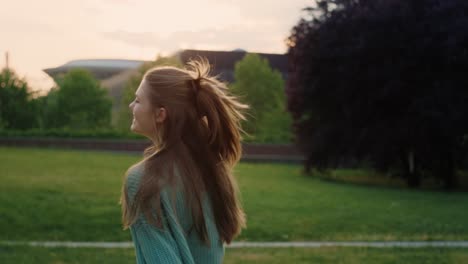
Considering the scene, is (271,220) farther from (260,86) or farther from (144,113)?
(260,86)

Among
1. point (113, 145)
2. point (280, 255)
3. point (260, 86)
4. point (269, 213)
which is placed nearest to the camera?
point (280, 255)

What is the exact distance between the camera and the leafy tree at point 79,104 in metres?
56.0

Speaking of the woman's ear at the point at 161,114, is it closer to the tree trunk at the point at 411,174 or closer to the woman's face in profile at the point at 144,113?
the woman's face in profile at the point at 144,113

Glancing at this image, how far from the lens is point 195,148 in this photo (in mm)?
2473

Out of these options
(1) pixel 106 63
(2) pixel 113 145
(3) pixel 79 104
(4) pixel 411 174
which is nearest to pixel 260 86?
(2) pixel 113 145

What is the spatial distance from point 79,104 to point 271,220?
44.4 meters

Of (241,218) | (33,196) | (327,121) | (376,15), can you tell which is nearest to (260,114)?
(327,121)

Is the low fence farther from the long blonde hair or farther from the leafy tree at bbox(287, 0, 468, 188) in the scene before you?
the long blonde hair

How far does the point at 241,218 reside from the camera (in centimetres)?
264

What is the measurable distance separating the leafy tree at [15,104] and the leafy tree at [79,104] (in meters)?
1.80

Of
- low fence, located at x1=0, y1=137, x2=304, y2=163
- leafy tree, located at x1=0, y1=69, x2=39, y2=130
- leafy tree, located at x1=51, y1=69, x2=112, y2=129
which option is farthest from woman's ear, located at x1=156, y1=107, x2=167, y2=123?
leafy tree, located at x1=51, y1=69, x2=112, y2=129

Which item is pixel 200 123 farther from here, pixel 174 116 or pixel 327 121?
pixel 327 121

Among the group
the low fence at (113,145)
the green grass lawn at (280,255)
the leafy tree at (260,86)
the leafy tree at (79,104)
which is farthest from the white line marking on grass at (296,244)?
the leafy tree at (79,104)

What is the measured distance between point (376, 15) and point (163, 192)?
942 inches
